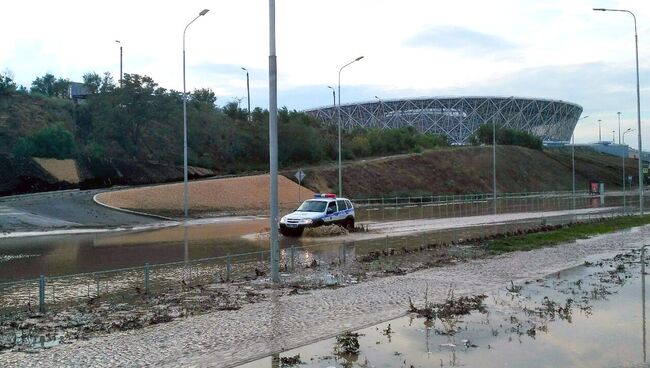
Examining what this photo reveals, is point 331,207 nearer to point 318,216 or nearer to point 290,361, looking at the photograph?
point 318,216

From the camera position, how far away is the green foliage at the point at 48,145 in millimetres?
56625

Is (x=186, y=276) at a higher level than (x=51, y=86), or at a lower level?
lower

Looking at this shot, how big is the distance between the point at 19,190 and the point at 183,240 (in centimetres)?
2326

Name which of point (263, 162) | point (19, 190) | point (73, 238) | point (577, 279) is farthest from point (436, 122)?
point (577, 279)

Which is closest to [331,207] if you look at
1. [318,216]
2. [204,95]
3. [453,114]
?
[318,216]

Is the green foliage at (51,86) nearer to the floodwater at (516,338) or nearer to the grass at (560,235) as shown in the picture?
the grass at (560,235)

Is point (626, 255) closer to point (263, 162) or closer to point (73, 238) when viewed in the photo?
point (73, 238)

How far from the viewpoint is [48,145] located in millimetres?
57750

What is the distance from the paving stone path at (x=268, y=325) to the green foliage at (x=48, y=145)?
159 feet

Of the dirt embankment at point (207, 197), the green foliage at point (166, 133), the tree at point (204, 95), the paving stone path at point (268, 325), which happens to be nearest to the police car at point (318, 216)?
the paving stone path at point (268, 325)

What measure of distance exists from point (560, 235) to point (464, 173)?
231 ft

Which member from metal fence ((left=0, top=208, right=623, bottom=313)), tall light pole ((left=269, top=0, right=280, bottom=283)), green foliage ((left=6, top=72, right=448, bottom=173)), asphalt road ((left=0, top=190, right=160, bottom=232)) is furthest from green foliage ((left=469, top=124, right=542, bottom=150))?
tall light pole ((left=269, top=0, right=280, bottom=283))

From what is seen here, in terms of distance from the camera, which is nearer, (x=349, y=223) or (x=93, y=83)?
(x=349, y=223)

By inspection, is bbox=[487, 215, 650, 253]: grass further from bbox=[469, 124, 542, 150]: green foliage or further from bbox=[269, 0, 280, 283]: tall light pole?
bbox=[469, 124, 542, 150]: green foliage
